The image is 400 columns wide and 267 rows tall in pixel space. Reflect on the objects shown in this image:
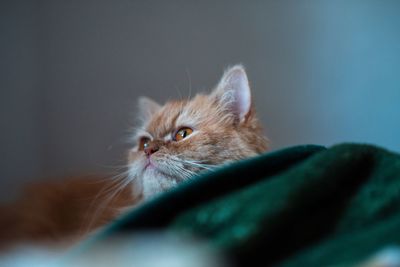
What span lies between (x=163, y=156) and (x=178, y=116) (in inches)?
10.8

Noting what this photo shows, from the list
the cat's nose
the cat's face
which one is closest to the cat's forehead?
the cat's face

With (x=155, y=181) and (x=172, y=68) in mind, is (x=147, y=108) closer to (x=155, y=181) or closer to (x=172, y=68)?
(x=155, y=181)

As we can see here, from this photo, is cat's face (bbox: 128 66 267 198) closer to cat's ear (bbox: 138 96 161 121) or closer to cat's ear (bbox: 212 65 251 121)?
cat's ear (bbox: 212 65 251 121)

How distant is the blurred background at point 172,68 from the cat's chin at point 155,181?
1.07m

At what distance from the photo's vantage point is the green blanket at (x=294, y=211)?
1.63 feet

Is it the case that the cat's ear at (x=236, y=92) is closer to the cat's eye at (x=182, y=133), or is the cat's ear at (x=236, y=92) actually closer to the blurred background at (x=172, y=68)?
the cat's eye at (x=182, y=133)

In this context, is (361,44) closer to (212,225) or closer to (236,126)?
(236,126)

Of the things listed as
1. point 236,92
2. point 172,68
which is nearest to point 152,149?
point 236,92

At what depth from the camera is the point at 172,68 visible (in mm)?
2375

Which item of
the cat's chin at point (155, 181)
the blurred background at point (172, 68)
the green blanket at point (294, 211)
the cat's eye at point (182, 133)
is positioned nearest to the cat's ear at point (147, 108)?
the cat's eye at point (182, 133)

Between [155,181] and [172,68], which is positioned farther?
[172,68]

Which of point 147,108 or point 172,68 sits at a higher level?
point 172,68

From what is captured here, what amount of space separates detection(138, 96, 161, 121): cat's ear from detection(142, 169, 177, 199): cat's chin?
1.60 feet

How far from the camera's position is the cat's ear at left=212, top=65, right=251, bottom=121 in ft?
4.24
